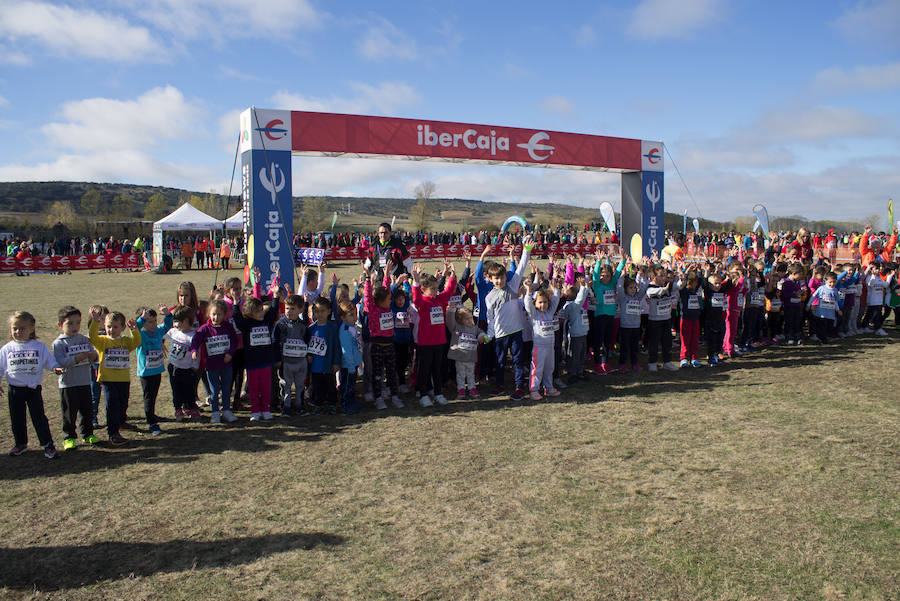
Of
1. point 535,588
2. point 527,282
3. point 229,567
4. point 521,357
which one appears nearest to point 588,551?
point 535,588

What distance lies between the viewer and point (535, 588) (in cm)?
341

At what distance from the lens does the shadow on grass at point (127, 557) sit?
11.8 feet

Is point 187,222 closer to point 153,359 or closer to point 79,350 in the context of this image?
point 153,359

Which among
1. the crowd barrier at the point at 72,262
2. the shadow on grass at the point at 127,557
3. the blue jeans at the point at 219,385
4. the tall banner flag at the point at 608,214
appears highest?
the tall banner flag at the point at 608,214

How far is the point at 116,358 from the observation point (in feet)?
20.0

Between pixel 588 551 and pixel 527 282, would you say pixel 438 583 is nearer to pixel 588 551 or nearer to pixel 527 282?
pixel 588 551

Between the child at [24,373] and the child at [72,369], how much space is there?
130 millimetres

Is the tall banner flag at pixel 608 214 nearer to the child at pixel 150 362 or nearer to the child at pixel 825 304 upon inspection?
the child at pixel 825 304

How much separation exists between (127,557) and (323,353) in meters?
3.37

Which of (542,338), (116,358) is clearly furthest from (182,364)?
(542,338)

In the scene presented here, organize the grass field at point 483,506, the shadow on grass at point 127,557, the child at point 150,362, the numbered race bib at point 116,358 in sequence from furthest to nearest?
the child at point 150,362, the numbered race bib at point 116,358, the shadow on grass at point 127,557, the grass field at point 483,506

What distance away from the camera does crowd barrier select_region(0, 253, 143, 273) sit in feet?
96.1

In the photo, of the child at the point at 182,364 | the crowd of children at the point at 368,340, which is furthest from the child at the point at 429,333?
the child at the point at 182,364

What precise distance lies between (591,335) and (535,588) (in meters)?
6.24
